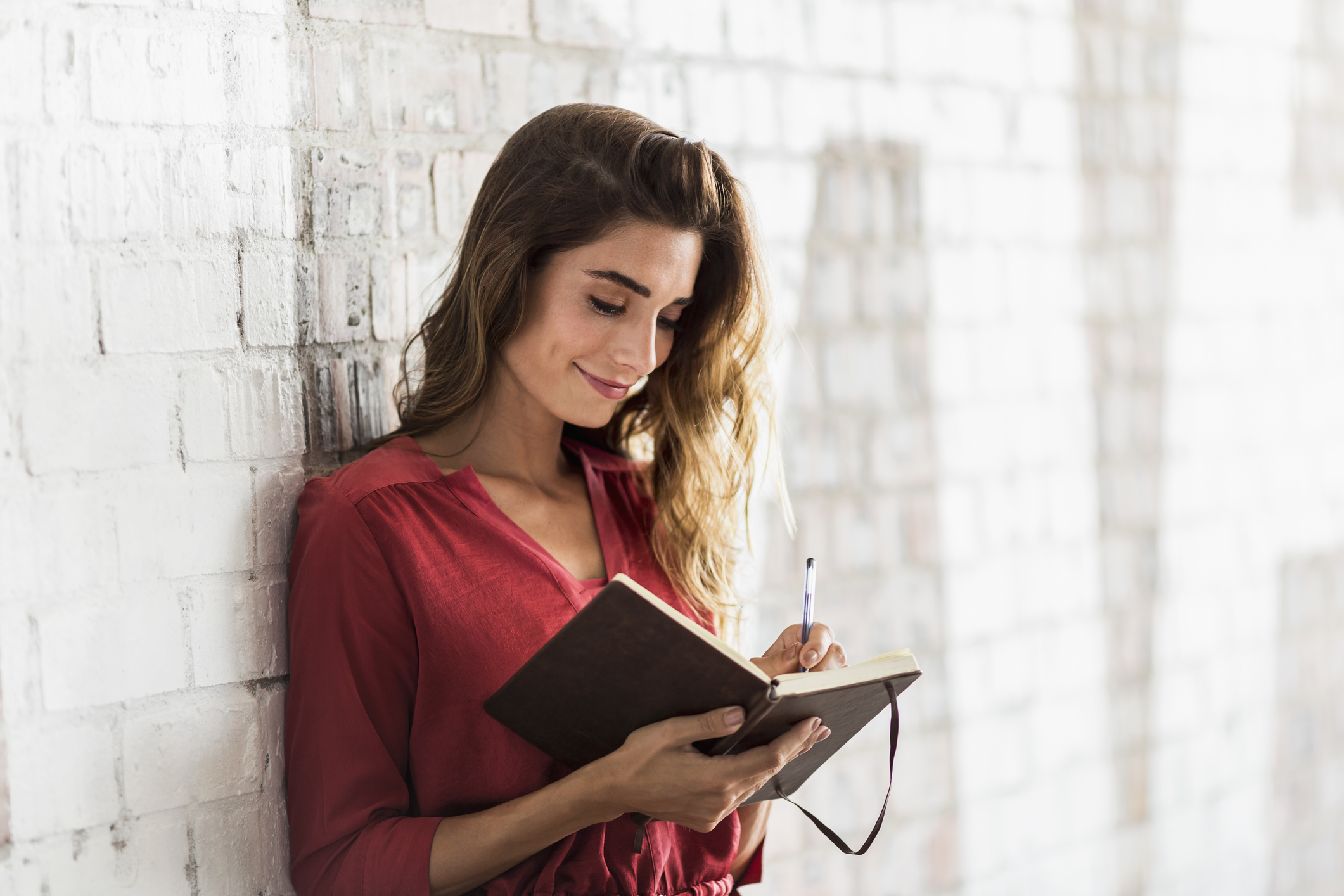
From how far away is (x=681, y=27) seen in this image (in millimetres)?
1838

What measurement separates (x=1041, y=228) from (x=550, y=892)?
1.66 m

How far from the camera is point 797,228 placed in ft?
6.57

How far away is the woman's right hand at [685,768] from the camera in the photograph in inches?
47.6

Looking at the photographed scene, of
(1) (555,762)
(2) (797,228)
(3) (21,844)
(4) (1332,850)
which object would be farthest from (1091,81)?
(3) (21,844)

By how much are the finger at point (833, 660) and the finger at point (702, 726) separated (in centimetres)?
29

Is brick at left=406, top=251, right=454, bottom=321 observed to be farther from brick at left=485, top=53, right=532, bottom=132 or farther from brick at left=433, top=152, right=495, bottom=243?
brick at left=485, top=53, right=532, bottom=132

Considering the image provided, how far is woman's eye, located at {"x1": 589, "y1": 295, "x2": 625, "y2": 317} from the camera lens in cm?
139

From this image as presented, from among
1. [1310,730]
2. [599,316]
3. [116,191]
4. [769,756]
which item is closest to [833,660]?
[769,756]

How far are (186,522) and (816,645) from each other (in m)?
0.78

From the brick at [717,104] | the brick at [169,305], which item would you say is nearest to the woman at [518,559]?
the brick at [169,305]

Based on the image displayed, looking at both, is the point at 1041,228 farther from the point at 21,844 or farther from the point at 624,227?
the point at 21,844

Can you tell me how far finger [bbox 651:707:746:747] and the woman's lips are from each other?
0.43m

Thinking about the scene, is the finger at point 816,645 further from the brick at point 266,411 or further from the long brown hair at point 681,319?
the brick at point 266,411

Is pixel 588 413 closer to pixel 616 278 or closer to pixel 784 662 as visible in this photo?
pixel 616 278
